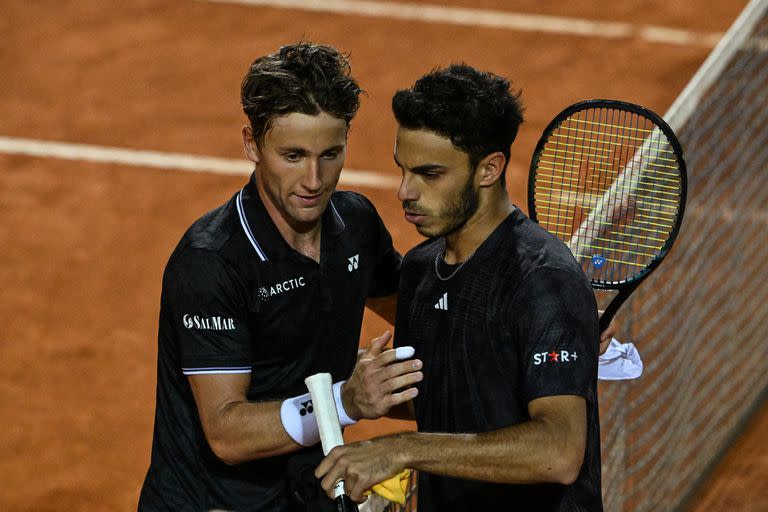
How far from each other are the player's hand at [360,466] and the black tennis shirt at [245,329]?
1.06 m

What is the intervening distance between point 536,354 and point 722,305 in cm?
394

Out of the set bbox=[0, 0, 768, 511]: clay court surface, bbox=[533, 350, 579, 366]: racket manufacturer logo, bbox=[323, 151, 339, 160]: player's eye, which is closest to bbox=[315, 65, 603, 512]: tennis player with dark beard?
bbox=[533, 350, 579, 366]: racket manufacturer logo

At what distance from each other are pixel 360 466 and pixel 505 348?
0.72 metres

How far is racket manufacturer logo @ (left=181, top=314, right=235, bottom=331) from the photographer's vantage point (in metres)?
4.91

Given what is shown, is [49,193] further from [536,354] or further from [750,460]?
[536,354]

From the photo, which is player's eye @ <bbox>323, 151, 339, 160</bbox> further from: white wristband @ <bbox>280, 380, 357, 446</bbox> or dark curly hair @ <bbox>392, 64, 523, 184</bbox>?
white wristband @ <bbox>280, 380, 357, 446</bbox>

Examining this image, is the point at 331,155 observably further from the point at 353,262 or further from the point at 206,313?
the point at 206,313

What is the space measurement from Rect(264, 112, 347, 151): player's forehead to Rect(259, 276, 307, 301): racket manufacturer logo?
55 cm

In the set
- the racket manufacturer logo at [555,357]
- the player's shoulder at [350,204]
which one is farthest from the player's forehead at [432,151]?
the player's shoulder at [350,204]

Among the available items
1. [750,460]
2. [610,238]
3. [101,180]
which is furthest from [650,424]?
[101,180]

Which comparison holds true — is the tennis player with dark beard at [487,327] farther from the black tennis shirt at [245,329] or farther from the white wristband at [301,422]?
the black tennis shirt at [245,329]

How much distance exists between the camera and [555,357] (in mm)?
4152

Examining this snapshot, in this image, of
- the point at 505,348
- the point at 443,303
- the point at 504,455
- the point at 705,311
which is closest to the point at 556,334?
the point at 505,348

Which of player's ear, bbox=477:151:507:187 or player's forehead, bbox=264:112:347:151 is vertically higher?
player's forehead, bbox=264:112:347:151
